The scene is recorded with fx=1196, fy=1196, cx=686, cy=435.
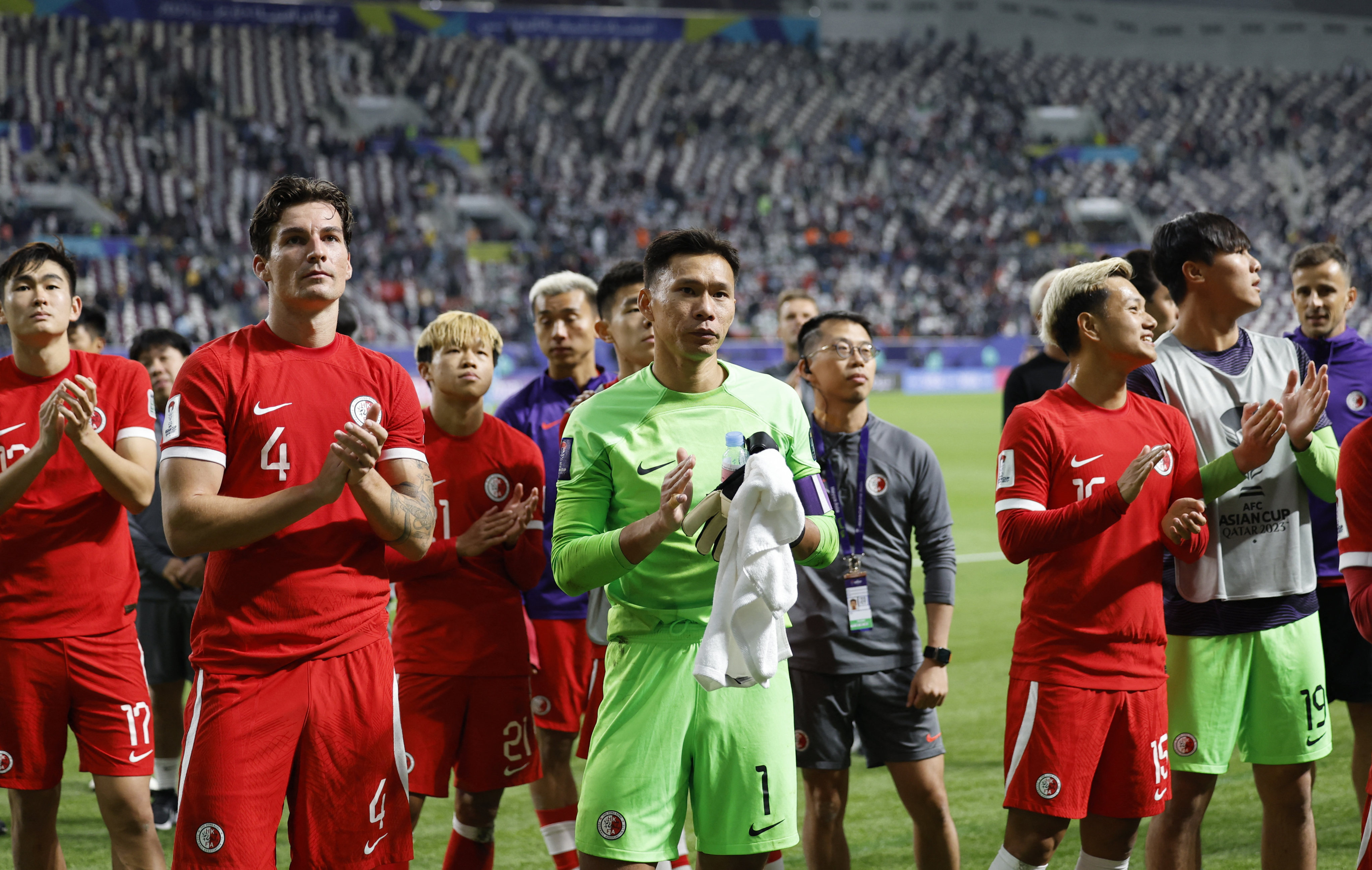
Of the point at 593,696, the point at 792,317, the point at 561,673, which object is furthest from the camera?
the point at 792,317

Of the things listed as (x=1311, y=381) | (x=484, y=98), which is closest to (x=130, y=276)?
(x=484, y=98)

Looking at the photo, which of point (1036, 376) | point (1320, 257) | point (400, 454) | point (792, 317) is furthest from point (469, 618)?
point (1320, 257)

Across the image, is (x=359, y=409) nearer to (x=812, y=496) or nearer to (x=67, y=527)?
(x=812, y=496)

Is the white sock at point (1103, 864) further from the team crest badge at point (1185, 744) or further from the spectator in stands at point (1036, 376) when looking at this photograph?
the spectator in stands at point (1036, 376)

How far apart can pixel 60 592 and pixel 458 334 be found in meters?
1.52

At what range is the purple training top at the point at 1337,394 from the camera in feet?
14.9

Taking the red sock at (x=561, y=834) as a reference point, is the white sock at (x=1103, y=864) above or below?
above

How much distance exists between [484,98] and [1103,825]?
149 feet

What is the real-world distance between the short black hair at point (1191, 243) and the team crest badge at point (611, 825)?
8.44 feet

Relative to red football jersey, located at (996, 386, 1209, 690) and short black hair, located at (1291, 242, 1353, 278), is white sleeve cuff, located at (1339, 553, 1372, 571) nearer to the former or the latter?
red football jersey, located at (996, 386, 1209, 690)

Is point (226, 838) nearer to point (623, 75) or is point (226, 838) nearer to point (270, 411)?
point (270, 411)

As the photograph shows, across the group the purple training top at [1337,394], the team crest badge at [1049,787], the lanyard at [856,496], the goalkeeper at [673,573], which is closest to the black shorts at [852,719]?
the lanyard at [856,496]

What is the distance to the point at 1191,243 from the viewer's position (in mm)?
3973

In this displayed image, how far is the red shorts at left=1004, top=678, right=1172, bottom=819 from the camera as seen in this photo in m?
3.43
